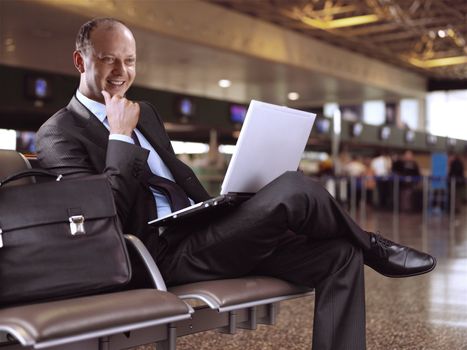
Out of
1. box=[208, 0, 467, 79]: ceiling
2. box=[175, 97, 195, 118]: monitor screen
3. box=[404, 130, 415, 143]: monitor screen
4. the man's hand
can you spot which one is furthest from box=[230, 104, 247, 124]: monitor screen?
the man's hand

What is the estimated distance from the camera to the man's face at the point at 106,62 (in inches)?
92.7

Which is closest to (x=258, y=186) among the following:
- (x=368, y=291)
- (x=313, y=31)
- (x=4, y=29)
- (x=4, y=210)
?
(x=4, y=210)

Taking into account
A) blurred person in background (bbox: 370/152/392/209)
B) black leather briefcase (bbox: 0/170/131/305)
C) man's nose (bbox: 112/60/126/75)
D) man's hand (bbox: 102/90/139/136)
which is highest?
man's nose (bbox: 112/60/126/75)

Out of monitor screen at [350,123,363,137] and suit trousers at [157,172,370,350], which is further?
monitor screen at [350,123,363,137]

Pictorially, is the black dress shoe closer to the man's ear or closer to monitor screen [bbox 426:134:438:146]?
the man's ear

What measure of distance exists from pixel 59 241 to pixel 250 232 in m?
0.56

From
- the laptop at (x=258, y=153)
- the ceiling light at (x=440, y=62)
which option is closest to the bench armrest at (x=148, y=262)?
the laptop at (x=258, y=153)

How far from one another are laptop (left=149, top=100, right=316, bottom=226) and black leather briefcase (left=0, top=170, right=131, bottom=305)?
0.26 m

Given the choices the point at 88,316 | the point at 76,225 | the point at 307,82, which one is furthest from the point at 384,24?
the point at 88,316

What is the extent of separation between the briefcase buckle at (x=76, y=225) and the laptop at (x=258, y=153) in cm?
31

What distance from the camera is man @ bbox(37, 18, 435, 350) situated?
2.00 m

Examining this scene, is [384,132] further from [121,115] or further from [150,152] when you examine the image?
[121,115]

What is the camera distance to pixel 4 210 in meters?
1.68

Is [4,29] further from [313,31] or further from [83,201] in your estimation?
[83,201]
